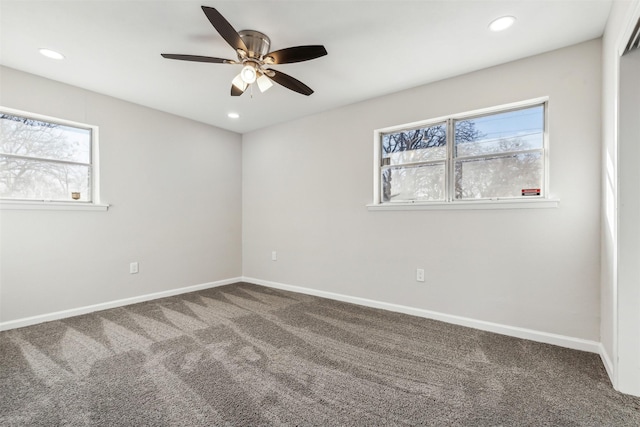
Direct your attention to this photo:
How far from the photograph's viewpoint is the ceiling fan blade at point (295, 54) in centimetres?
203

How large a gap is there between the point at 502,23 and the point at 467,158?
1.20 meters

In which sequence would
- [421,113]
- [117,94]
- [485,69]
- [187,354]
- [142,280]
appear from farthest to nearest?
[142,280]
[117,94]
[421,113]
[485,69]
[187,354]

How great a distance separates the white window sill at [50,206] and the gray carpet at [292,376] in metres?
1.16

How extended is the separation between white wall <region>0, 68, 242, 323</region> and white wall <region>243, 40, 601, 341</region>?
63cm

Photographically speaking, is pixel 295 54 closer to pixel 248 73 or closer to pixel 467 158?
pixel 248 73

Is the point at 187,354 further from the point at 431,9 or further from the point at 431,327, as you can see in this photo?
the point at 431,9

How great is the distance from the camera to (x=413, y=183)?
3.41 meters

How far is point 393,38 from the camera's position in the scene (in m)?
2.36

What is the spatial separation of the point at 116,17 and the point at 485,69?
10.3 feet

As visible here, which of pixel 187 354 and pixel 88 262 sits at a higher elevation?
pixel 88 262

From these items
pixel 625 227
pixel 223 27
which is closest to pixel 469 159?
pixel 625 227

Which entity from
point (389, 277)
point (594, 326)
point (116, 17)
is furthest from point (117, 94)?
point (594, 326)

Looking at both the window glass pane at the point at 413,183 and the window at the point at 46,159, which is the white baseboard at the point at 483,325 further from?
the window at the point at 46,159

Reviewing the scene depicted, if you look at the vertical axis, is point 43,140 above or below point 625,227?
above
